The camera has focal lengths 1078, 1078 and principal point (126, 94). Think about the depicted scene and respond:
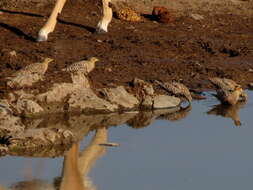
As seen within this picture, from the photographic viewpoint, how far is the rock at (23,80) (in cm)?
1213

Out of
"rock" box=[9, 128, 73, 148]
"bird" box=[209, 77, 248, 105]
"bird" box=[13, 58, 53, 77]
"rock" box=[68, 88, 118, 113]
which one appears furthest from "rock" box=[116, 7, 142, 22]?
"rock" box=[9, 128, 73, 148]

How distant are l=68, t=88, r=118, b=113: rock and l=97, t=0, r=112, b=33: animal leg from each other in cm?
333

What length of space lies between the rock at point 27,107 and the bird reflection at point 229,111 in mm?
2210

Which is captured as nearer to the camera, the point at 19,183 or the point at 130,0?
the point at 19,183

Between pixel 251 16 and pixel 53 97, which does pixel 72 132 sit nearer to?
pixel 53 97

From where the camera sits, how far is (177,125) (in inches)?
480

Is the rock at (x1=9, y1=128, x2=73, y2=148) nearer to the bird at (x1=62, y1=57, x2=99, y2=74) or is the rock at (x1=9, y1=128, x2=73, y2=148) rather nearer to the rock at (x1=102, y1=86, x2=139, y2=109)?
the rock at (x1=102, y1=86, x2=139, y2=109)

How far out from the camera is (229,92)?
13.2 m

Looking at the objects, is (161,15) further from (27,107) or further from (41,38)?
(27,107)

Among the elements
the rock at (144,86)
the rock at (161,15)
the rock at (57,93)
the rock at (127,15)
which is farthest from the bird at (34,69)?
the rock at (161,15)

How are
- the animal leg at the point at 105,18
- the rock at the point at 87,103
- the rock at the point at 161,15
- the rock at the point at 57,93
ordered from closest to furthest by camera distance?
the rock at the point at 57,93, the rock at the point at 87,103, the animal leg at the point at 105,18, the rock at the point at 161,15

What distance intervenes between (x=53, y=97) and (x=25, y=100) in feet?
1.20

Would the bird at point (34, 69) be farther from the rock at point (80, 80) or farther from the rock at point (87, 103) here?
the rock at point (87, 103)

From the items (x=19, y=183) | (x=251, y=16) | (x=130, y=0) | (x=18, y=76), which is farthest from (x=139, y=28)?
(x=19, y=183)
